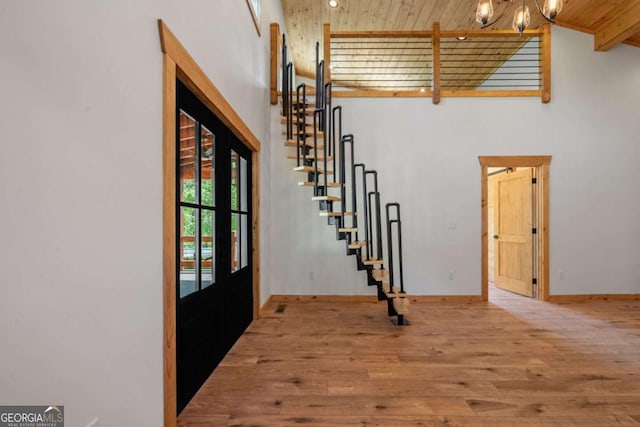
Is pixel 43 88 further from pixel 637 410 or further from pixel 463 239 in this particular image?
pixel 463 239

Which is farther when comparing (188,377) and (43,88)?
(188,377)

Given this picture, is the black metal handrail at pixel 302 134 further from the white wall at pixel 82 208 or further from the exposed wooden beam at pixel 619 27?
the exposed wooden beam at pixel 619 27

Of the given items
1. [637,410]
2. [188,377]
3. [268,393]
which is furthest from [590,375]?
[188,377]

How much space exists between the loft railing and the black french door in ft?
6.44

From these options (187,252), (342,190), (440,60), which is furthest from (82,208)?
(440,60)

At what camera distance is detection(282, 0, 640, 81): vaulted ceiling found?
4.09 metres

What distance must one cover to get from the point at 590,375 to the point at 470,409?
116 cm

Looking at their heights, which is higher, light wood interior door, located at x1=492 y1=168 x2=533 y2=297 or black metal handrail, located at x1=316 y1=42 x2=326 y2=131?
black metal handrail, located at x1=316 y1=42 x2=326 y2=131

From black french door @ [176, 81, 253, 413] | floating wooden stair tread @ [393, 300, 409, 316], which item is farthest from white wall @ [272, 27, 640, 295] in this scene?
black french door @ [176, 81, 253, 413]

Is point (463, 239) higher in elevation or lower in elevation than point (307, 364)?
higher

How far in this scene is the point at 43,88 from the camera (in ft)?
2.74

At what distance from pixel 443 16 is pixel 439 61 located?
2.44 feet

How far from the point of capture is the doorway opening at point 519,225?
443 centimetres

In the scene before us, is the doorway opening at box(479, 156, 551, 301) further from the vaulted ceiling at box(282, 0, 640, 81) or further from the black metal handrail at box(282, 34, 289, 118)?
the black metal handrail at box(282, 34, 289, 118)
